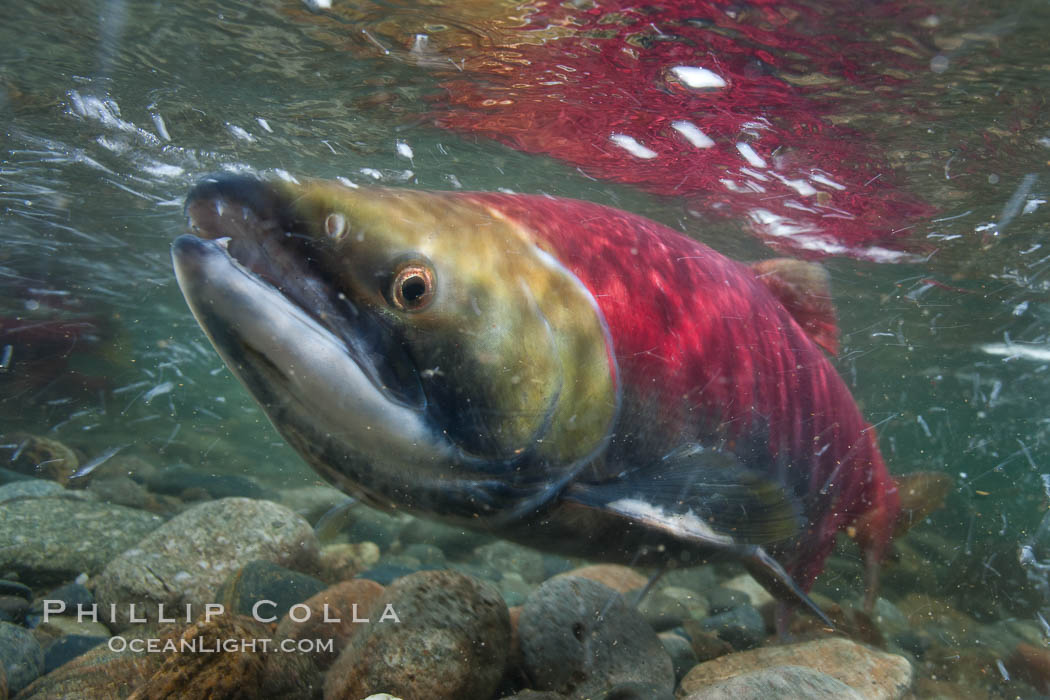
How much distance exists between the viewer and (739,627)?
16.9 feet

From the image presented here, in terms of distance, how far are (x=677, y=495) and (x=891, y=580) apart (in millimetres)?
9315

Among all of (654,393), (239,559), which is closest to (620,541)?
(654,393)

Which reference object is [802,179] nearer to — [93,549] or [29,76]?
[93,549]

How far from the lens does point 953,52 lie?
489 cm

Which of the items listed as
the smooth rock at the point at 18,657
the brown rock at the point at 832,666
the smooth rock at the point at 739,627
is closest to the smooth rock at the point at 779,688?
the brown rock at the point at 832,666

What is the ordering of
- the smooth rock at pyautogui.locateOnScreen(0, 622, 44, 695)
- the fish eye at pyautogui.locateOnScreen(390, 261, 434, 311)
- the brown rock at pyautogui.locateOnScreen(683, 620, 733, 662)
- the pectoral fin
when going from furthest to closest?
1. the brown rock at pyautogui.locateOnScreen(683, 620, 733, 662)
2. the smooth rock at pyautogui.locateOnScreen(0, 622, 44, 695)
3. the pectoral fin
4. the fish eye at pyautogui.locateOnScreen(390, 261, 434, 311)

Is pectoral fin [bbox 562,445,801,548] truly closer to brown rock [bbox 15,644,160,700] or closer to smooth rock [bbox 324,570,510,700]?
smooth rock [bbox 324,570,510,700]

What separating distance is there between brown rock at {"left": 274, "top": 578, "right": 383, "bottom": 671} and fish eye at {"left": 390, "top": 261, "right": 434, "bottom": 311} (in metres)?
2.25

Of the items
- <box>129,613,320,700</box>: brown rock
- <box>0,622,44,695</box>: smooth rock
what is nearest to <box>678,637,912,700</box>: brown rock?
<box>129,613,320,700</box>: brown rock

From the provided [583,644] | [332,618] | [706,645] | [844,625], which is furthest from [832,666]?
[332,618]

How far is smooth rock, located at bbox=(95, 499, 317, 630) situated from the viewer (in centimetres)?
475

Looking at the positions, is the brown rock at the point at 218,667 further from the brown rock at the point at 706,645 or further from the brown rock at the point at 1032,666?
the brown rock at the point at 1032,666

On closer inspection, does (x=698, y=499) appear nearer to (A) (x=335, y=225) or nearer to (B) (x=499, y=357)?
(B) (x=499, y=357)

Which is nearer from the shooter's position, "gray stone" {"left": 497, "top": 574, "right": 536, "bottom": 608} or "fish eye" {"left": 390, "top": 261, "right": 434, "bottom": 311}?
"fish eye" {"left": 390, "top": 261, "right": 434, "bottom": 311}
